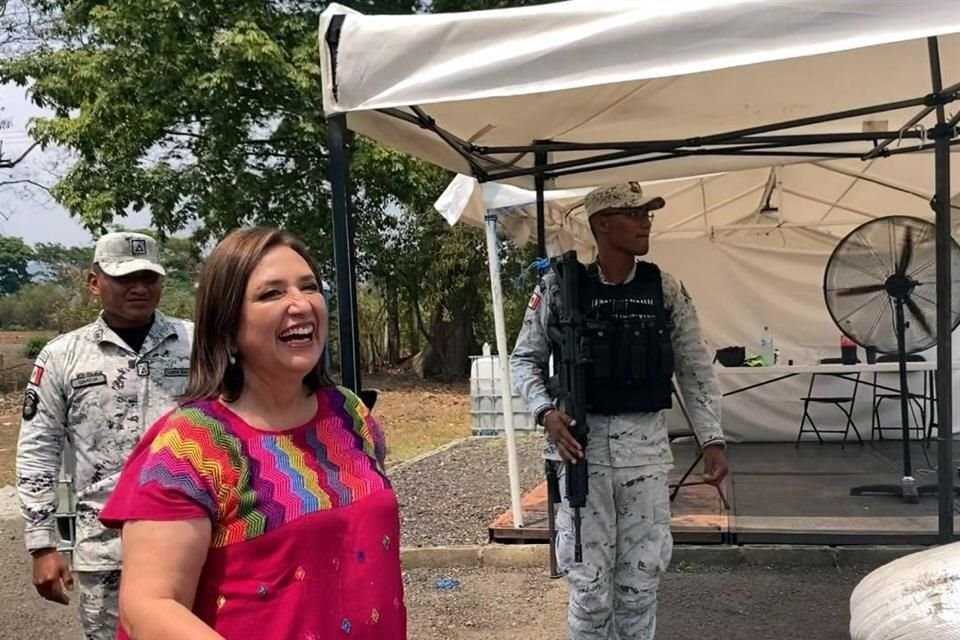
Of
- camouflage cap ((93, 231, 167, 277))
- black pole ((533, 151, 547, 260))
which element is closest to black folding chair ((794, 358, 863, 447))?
black pole ((533, 151, 547, 260))

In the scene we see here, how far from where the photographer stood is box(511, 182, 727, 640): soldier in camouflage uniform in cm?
Result: 312

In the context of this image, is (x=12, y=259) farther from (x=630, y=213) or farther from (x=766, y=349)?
(x=630, y=213)

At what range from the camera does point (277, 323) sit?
5.13 feet

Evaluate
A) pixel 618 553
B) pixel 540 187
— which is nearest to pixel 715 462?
pixel 618 553

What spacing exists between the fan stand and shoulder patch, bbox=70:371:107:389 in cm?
447

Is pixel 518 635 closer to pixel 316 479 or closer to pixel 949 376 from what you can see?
pixel 949 376

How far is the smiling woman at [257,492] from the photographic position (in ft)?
4.47

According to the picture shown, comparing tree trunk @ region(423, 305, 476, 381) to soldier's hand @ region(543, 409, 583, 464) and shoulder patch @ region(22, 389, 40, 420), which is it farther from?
shoulder patch @ region(22, 389, 40, 420)

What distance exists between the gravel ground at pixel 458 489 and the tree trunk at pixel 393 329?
28.4 feet

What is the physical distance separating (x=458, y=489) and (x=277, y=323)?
6024 mm

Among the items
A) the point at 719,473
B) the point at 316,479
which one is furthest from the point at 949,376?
the point at 316,479

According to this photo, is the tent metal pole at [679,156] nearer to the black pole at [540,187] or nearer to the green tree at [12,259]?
the black pole at [540,187]

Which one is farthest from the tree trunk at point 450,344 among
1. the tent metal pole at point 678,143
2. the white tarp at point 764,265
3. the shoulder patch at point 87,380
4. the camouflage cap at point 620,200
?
the shoulder patch at point 87,380

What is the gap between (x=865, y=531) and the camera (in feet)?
16.7
